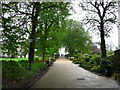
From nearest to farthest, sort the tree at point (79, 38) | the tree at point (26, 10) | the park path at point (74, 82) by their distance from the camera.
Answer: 1. the park path at point (74, 82)
2. the tree at point (26, 10)
3. the tree at point (79, 38)

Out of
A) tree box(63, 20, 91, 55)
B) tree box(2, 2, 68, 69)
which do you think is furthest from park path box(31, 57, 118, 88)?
tree box(63, 20, 91, 55)

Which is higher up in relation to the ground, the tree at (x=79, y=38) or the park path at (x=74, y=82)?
the tree at (x=79, y=38)

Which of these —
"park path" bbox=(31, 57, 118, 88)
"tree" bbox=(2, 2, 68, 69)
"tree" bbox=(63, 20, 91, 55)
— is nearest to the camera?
"park path" bbox=(31, 57, 118, 88)

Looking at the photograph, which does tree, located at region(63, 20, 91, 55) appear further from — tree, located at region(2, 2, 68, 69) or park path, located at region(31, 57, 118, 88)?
park path, located at region(31, 57, 118, 88)

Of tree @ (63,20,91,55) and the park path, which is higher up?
tree @ (63,20,91,55)

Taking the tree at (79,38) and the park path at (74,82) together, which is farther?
the tree at (79,38)

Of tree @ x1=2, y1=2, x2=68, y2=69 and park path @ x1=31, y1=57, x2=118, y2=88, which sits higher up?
tree @ x1=2, y1=2, x2=68, y2=69

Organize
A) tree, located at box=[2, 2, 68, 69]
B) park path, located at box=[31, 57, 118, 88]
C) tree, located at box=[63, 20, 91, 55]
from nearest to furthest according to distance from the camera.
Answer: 1. park path, located at box=[31, 57, 118, 88]
2. tree, located at box=[2, 2, 68, 69]
3. tree, located at box=[63, 20, 91, 55]

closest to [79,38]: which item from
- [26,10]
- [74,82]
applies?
[26,10]

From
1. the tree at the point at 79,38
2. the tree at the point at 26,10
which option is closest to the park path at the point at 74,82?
the tree at the point at 26,10

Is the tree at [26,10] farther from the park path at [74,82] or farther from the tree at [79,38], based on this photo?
the tree at [79,38]

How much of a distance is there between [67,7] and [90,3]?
5616mm

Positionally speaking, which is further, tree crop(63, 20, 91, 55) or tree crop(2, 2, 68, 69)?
tree crop(63, 20, 91, 55)

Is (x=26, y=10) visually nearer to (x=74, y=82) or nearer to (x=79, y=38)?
(x=74, y=82)
